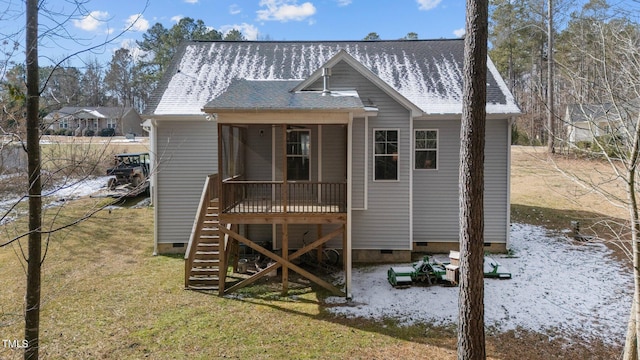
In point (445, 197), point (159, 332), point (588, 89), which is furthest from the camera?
point (445, 197)

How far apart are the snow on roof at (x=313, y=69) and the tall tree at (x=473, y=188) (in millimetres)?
6460

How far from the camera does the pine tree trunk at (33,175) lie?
14.2 feet

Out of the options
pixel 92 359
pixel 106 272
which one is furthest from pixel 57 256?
pixel 92 359

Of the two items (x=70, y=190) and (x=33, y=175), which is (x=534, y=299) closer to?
(x=70, y=190)

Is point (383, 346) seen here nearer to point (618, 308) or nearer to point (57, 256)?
point (618, 308)

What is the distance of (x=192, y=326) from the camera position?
734 centimetres

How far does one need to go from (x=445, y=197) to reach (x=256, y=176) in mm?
5568

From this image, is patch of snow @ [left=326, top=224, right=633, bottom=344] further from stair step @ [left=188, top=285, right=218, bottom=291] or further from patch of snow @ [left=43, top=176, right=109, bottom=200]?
patch of snow @ [left=43, top=176, right=109, bottom=200]

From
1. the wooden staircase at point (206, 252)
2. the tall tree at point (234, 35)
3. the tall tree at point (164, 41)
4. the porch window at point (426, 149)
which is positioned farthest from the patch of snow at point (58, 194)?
the tall tree at point (234, 35)

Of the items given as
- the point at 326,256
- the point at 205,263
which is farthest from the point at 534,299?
the point at 205,263

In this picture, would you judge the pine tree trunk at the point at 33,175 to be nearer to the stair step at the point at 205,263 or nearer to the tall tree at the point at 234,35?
the stair step at the point at 205,263

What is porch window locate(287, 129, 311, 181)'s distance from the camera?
37.0ft

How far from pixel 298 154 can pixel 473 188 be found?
6589 mm

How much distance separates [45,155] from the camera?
4816 mm
